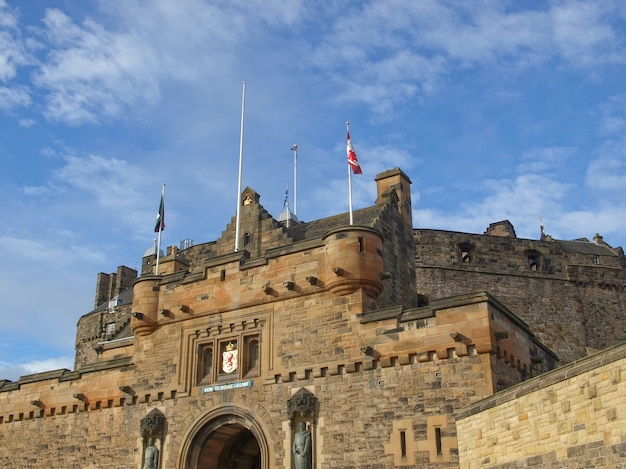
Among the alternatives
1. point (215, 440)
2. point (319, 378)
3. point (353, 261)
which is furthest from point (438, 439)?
point (215, 440)

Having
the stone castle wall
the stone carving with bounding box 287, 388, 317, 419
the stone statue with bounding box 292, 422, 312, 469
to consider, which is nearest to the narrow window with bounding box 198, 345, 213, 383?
the stone carving with bounding box 287, 388, 317, 419

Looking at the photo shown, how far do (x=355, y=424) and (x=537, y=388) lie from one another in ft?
20.4

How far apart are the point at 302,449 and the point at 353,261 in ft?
16.7

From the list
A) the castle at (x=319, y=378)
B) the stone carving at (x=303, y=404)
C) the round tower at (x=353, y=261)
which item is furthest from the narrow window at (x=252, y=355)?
the round tower at (x=353, y=261)

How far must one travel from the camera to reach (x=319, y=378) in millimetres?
19922

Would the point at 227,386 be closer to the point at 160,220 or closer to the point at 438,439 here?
the point at 438,439

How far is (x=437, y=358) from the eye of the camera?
18141mm

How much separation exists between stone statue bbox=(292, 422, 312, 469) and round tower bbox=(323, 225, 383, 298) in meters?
3.84

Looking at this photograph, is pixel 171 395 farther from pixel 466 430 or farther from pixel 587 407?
pixel 587 407

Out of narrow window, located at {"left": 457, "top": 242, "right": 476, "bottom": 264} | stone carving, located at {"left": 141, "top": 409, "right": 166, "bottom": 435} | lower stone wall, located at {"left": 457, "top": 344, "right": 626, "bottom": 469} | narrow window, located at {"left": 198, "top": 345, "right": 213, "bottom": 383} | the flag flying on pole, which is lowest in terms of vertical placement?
lower stone wall, located at {"left": 457, "top": 344, "right": 626, "bottom": 469}

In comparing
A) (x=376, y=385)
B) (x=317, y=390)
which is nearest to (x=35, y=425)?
(x=317, y=390)

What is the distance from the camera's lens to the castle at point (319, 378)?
46.8 ft

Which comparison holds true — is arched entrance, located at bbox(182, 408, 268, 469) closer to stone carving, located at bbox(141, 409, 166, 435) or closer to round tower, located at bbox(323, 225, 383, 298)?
stone carving, located at bbox(141, 409, 166, 435)

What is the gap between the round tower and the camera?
66.3 feet
